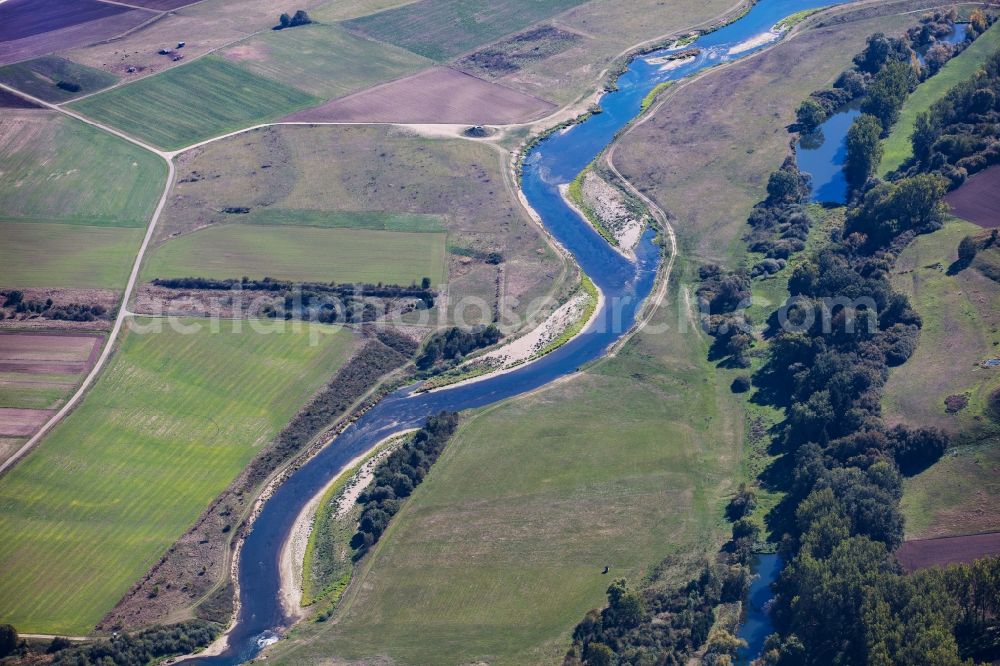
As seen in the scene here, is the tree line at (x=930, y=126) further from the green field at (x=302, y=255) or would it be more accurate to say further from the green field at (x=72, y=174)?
the green field at (x=72, y=174)

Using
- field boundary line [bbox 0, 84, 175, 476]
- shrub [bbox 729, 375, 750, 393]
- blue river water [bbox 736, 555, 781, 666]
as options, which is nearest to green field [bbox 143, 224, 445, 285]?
field boundary line [bbox 0, 84, 175, 476]

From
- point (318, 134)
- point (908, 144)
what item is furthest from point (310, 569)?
point (908, 144)

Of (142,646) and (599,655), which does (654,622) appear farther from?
(142,646)

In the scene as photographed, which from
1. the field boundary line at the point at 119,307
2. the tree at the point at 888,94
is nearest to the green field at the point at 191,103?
the field boundary line at the point at 119,307

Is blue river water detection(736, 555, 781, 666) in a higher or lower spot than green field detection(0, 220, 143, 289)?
lower

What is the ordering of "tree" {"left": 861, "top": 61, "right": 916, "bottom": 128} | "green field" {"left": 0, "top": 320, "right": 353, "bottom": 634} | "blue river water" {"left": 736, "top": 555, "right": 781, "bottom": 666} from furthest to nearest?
"tree" {"left": 861, "top": 61, "right": 916, "bottom": 128}, "green field" {"left": 0, "top": 320, "right": 353, "bottom": 634}, "blue river water" {"left": 736, "top": 555, "right": 781, "bottom": 666}

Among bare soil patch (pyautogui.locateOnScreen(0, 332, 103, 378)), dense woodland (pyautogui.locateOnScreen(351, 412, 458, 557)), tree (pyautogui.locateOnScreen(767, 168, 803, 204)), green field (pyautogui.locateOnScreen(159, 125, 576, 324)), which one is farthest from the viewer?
tree (pyautogui.locateOnScreen(767, 168, 803, 204))

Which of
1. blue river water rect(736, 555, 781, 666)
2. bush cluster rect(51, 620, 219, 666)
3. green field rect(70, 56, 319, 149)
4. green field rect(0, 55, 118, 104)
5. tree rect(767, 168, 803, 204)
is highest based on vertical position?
green field rect(0, 55, 118, 104)

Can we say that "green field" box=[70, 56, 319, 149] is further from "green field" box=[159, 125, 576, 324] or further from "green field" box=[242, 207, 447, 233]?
"green field" box=[242, 207, 447, 233]
